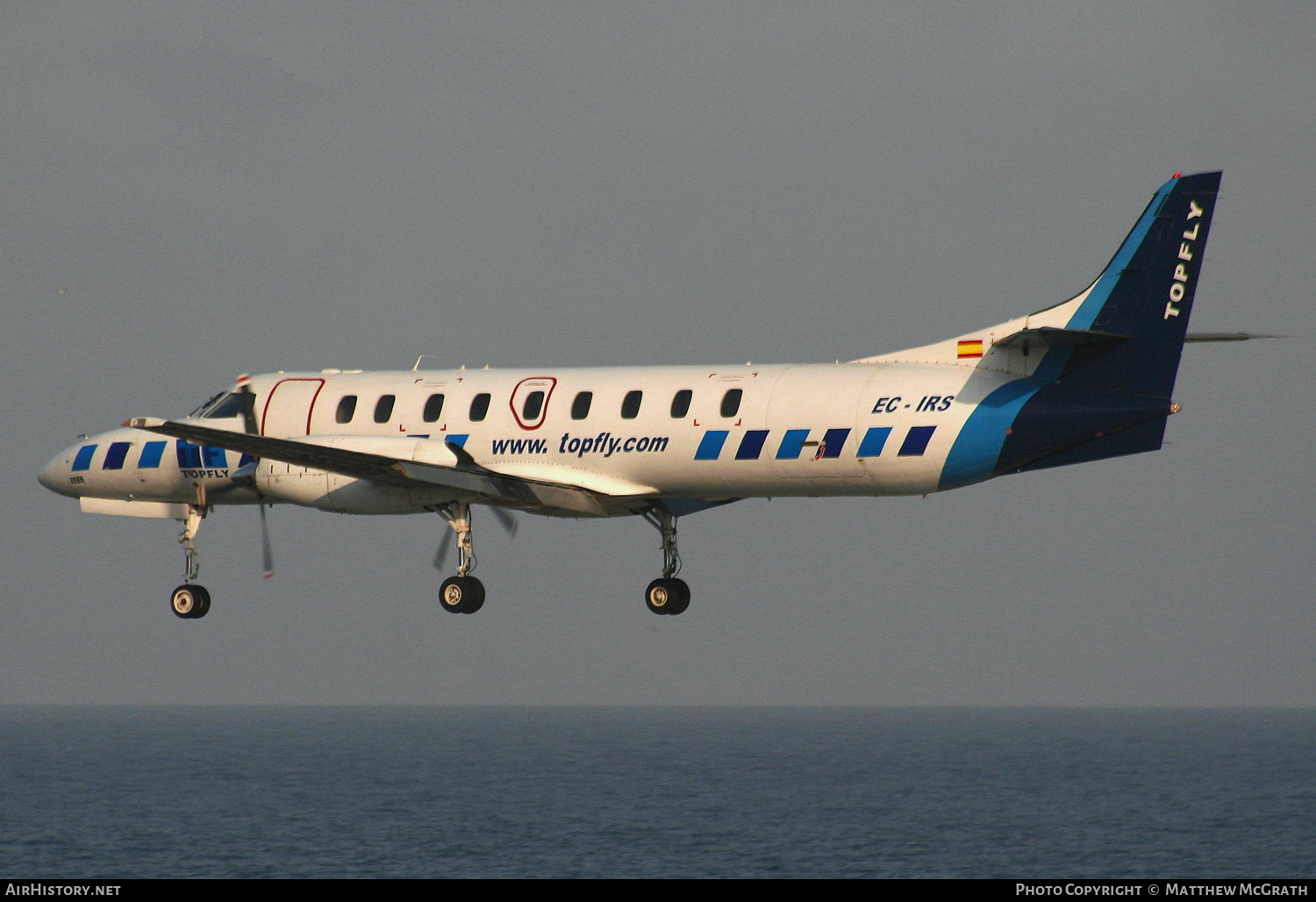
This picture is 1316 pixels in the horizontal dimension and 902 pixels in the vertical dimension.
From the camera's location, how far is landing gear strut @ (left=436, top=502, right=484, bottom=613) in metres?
38.5

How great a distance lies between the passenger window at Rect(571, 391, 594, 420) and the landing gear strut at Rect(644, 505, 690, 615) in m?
3.93

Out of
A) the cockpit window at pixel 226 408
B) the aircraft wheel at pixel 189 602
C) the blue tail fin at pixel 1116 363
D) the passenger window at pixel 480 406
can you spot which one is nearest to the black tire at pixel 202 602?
the aircraft wheel at pixel 189 602

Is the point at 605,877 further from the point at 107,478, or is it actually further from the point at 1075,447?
the point at 1075,447

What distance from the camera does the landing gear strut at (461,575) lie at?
126 feet

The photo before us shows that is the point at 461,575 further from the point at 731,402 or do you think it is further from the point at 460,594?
the point at 731,402

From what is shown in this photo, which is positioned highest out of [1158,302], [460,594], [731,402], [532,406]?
[1158,302]

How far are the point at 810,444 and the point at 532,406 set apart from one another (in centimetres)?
694

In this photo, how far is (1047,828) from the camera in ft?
589

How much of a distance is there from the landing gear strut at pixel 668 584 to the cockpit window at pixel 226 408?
1046cm

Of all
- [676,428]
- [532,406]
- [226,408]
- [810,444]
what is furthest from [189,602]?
[810,444]

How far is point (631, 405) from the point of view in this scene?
121 ft

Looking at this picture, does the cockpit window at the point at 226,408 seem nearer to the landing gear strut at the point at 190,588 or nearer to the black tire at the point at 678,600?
the landing gear strut at the point at 190,588

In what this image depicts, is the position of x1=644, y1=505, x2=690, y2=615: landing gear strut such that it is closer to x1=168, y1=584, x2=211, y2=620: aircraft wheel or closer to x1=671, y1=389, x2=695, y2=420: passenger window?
x1=671, y1=389, x2=695, y2=420: passenger window

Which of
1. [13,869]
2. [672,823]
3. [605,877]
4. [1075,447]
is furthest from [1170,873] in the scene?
[1075,447]
